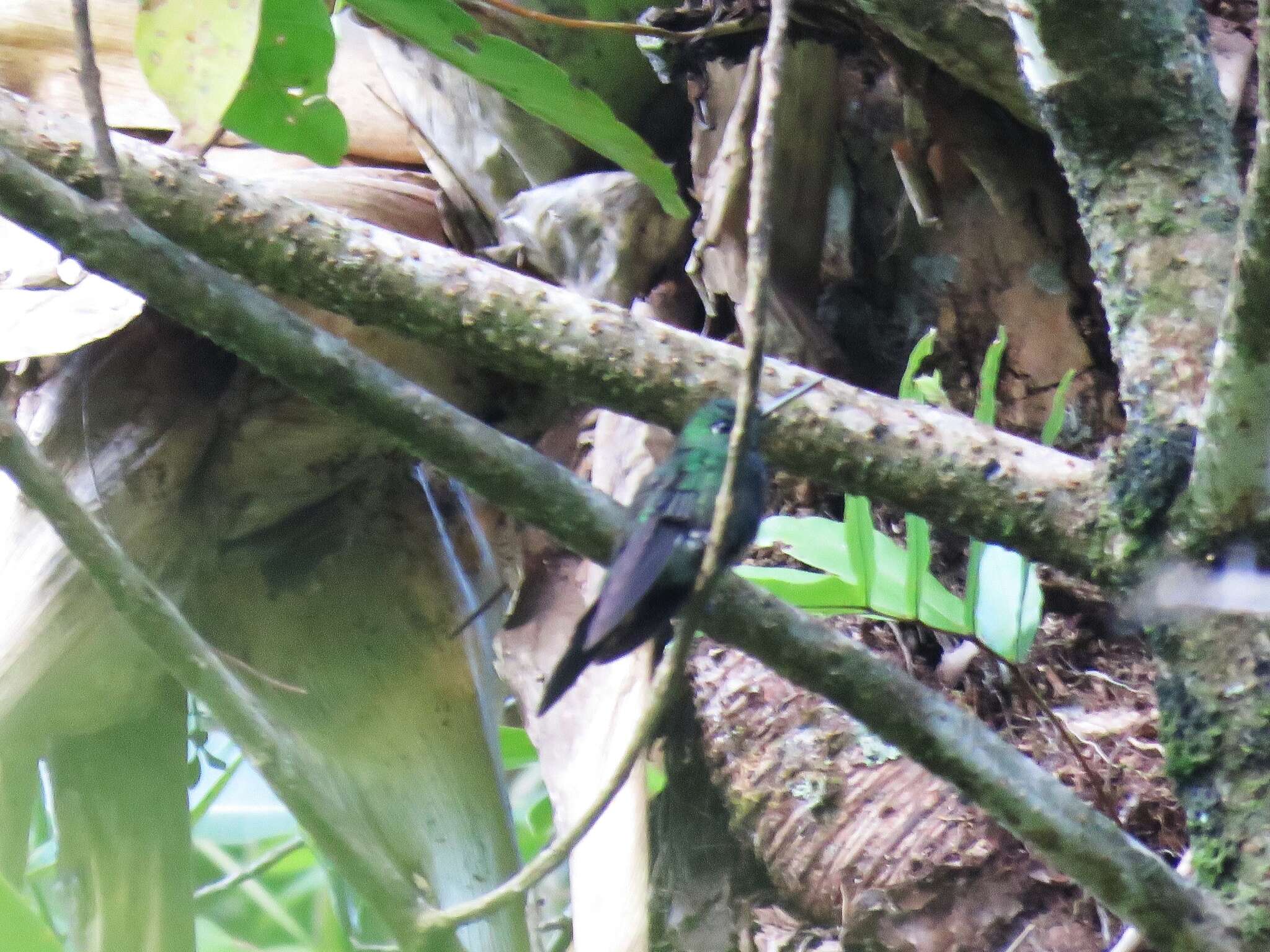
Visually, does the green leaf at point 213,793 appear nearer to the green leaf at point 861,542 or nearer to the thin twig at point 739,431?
the green leaf at point 861,542

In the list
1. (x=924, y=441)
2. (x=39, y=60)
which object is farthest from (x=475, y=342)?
(x=39, y=60)

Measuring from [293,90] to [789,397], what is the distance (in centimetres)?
63

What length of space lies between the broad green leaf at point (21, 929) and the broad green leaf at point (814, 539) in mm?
651

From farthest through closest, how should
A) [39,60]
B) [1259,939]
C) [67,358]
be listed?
[39,60]
[67,358]
[1259,939]

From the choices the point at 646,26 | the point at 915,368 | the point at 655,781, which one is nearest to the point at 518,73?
the point at 646,26

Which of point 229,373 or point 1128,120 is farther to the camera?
point 229,373

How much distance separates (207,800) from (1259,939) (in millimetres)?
1078

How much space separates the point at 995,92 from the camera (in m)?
1.05

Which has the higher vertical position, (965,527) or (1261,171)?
(1261,171)

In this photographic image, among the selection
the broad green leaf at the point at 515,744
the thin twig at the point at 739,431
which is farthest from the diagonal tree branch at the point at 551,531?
the broad green leaf at the point at 515,744

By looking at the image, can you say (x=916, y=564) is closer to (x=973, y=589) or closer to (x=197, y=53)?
(x=973, y=589)

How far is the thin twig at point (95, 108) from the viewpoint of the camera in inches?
27.0

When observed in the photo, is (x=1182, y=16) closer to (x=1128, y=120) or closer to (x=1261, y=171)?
(x=1128, y=120)

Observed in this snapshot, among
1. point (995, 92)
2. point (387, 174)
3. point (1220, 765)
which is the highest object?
point (995, 92)
